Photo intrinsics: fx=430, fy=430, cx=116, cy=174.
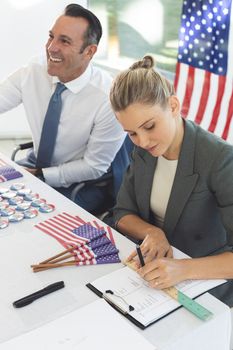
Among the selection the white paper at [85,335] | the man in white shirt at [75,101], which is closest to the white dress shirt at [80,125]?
the man in white shirt at [75,101]

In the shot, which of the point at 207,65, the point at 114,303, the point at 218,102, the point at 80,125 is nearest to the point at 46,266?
the point at 114,303

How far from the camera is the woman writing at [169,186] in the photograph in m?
1.24

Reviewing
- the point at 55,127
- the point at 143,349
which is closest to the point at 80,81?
the point at 55,127

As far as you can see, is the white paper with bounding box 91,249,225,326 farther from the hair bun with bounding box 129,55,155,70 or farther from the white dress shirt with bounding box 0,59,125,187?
the white dress shirt with bounding box 0,59,125,187

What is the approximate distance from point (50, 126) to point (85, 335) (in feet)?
4.60

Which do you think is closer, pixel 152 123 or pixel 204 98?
pixel 152 123

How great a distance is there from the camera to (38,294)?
1106 mm

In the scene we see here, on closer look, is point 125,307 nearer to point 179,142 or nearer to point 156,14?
point 179,142

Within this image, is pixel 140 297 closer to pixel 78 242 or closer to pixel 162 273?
pixel 162 273

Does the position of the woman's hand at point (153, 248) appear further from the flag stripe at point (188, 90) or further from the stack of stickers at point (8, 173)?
the flag stripe at point (188, 90)

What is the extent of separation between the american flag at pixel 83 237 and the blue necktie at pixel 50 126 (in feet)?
2.42

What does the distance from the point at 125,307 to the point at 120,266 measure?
211 mm

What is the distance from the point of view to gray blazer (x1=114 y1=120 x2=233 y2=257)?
53.3 inches

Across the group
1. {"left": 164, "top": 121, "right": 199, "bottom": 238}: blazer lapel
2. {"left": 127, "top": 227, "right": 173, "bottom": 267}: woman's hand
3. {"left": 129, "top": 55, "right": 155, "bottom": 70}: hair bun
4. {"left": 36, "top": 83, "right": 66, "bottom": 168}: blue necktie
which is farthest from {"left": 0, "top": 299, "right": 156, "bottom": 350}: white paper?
{"left": 36, "top": 83, "right": 66, "bottom": 168}: blue necktie
